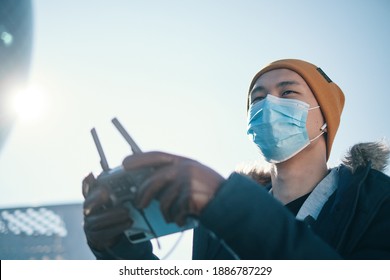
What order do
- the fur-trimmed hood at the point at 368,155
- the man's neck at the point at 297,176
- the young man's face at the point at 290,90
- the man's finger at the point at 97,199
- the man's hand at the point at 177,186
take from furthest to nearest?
the young man's face at the point at 290,90
the man's neck at the point at 297,176
the fur-trimmed hood at the point at 368,155
the man's finger at the point at 97,199
the man's hand at the point at 177,186

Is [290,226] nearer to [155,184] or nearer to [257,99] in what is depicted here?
[155,184]

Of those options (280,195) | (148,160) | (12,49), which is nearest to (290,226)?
(148,160)

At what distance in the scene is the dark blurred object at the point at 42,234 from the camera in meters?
41.2

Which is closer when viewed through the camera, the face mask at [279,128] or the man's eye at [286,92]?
the face mask at [279,128]

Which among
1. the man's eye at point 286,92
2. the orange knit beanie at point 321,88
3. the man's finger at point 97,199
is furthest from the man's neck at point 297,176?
the man's finger at point 97,199

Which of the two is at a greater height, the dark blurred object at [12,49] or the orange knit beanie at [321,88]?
the dark blurred object at [12,49]

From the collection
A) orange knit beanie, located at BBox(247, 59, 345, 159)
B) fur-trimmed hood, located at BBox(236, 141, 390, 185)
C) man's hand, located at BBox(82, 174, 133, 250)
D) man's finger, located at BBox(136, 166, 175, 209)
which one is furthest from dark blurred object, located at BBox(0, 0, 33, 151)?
man's finger, located at BBox(136, 166, 175, 209)

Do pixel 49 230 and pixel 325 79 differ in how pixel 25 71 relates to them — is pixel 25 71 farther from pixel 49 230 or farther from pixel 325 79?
pixel 325 79

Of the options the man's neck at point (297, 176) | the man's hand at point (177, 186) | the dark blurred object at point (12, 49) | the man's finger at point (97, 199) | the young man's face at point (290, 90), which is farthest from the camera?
the dark blurred object at point (12, 49)

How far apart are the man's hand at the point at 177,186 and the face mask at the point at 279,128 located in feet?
4.84

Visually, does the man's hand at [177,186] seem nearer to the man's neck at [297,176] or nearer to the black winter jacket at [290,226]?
the black winter jacket at [290,226]

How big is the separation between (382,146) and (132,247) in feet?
6.27

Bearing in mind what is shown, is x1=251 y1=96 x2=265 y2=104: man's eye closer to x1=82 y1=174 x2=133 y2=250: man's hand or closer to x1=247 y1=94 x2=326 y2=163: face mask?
x1=247 y1=94 x2=326 y2=163: face mask

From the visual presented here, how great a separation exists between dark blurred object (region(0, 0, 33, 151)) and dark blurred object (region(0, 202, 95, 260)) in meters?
9.84
